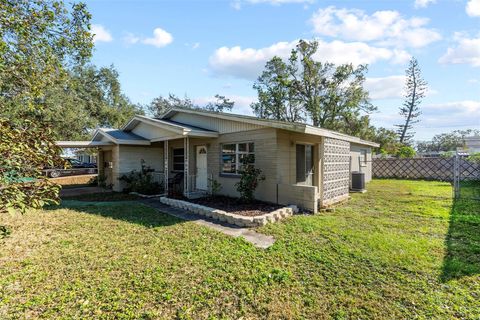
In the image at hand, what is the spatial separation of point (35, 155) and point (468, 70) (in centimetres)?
1782

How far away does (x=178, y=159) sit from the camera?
42.1 ft

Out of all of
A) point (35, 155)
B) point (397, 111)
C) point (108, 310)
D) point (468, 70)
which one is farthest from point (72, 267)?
point (397, 111)

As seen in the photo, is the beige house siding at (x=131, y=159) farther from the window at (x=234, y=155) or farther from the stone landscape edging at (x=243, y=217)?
the stone landscape edging at (x=243, y=217)

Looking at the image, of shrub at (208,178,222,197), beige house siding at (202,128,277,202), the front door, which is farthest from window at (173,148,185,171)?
beige house siding at (202,128,277,202)

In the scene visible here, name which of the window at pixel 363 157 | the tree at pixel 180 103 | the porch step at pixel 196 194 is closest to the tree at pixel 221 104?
the tree at pixel 180 103

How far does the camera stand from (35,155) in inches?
108

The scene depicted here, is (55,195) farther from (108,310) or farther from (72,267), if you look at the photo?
(72,267)

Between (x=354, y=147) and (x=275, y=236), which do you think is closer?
(x=275, y=236)

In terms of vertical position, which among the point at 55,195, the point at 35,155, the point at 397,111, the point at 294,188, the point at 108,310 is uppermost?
the point at 397,111

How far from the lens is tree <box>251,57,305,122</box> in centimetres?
2617

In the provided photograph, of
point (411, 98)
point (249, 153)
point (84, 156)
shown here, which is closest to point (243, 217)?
point (249, 153)

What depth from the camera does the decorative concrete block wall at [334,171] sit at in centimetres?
852

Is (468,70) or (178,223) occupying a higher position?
(468,70)

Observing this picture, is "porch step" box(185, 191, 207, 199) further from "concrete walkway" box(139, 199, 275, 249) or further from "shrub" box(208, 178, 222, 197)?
"concrete walkway" box(139, 199, 275, 249)
